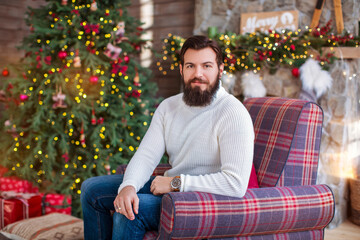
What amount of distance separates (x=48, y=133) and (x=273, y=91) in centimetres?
184

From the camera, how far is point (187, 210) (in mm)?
1382

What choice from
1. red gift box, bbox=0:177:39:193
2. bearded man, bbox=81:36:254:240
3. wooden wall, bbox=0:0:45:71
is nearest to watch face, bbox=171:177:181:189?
bearded man, bbox=81:36:254:240

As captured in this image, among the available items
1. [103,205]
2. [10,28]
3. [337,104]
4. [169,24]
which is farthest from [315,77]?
[10,28]

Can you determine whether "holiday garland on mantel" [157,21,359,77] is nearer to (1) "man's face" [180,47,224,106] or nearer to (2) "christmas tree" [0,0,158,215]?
(2) "christmas tree" [0,0,158,215]

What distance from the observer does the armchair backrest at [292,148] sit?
5.87 ft

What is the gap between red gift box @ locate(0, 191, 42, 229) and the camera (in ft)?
9.14

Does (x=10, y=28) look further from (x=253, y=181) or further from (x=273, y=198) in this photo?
(x=273, y=198)

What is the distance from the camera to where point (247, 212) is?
147cm

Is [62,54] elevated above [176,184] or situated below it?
above

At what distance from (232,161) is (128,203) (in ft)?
1.43

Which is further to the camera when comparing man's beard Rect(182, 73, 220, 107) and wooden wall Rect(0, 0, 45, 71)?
wooden wall Rect(0, 0, 45, 71)

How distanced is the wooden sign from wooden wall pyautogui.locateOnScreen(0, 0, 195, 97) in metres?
0.67

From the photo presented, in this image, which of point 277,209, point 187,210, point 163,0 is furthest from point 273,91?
point 187,210

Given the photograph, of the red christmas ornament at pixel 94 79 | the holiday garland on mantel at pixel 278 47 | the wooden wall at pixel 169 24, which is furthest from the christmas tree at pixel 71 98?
the wooden wall at pixel 169 24
